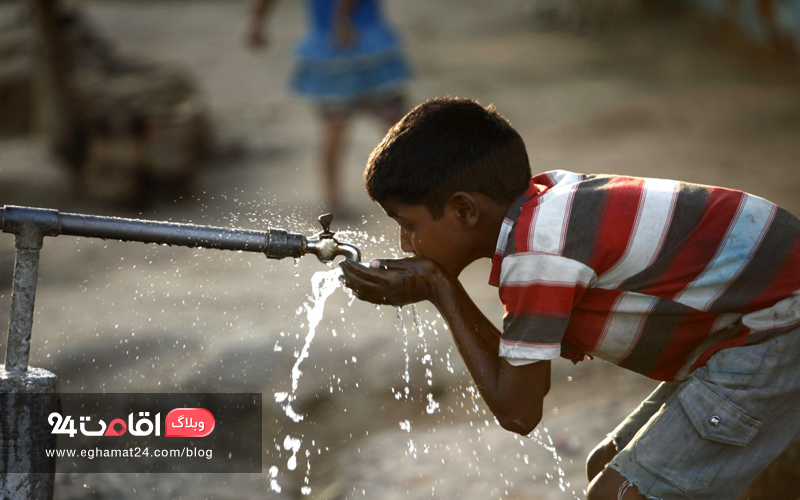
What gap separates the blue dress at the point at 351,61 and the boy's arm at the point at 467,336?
140 inches

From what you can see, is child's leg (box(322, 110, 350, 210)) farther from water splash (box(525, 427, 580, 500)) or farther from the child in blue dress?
water splash (box(525, 427, 580, 500))

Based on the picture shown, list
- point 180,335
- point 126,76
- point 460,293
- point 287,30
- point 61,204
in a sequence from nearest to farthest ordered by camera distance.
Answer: point 460,293 < point 180,335 < point 61,204 < point 126,76 < point 287,30

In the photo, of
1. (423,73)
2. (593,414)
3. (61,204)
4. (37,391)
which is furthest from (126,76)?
(37,391)

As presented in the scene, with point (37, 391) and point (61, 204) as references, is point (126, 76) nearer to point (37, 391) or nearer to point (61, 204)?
point (61, 204)

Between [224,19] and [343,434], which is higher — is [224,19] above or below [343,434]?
above

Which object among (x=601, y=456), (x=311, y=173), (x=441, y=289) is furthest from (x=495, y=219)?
(x=311, y=173)

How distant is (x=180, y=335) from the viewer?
370cm

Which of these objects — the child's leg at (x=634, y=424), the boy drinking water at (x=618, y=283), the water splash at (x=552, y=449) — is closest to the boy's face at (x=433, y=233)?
the boy drinking water at (x=618, y=283)

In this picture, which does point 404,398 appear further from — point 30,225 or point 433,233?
point 30,225

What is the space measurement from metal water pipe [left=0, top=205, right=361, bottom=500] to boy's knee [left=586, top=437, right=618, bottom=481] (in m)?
0.95

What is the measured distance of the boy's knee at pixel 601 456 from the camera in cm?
214

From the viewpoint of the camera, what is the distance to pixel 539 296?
5.50 feet

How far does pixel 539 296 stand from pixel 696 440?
457mm

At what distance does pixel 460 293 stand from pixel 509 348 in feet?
0.73
